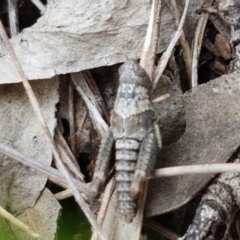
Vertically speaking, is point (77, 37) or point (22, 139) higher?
point (77, 37)

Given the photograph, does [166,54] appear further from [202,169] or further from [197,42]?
[202,169]

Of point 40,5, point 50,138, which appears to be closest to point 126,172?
point 50,138

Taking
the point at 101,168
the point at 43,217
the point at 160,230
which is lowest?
the point at 160,230

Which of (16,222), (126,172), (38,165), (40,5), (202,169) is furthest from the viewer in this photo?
(40,5)

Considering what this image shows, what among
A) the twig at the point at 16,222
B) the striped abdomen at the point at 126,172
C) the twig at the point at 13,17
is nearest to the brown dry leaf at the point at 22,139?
the twig at the point at 16,222

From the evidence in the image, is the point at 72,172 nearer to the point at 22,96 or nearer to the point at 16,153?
the point at 16,153

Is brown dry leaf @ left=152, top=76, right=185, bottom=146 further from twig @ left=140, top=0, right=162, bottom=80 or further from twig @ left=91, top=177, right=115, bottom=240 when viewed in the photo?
twig @ left=91, top=177, right=115, bottom=240

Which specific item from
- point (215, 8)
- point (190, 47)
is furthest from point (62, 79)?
point (215, 8)
